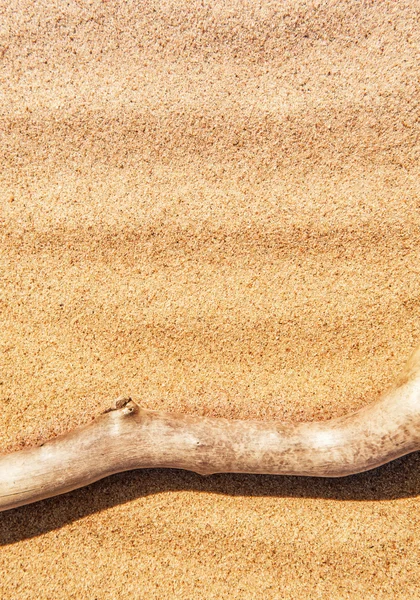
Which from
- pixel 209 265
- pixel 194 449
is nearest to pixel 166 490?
pixel 194 449

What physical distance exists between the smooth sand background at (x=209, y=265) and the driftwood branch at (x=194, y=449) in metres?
0.10

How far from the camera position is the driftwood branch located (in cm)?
127

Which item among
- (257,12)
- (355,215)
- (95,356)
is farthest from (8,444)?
(257,12)

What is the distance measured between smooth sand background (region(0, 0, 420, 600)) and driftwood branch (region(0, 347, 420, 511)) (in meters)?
0.10

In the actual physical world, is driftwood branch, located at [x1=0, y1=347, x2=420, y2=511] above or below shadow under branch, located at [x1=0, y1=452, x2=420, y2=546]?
above

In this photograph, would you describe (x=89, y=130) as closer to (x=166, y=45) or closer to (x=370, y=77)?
(x=166, y=45)

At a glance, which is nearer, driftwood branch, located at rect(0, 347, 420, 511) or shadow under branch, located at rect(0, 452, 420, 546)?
driftwood branch, located at rect(0, 347, 420, 511)

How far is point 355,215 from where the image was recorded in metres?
1.44

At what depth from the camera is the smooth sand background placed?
137 centimetres

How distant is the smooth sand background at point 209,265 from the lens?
1373 millimetres

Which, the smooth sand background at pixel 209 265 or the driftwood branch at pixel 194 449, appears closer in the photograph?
the driftwood branch at pixel 194 449

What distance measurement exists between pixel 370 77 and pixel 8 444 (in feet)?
6.20

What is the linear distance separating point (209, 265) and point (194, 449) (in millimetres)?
643

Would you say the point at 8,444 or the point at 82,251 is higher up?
the point at 82,251
